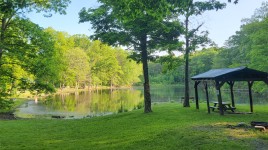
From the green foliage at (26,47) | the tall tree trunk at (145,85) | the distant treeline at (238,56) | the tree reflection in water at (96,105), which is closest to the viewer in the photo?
the green foliage at (26,47)

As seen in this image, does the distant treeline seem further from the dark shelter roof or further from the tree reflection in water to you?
the tree reflection in water

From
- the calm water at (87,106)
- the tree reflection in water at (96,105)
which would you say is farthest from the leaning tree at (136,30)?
the tree reflection in water at (96,105)

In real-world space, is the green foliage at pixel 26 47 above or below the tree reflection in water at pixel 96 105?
above

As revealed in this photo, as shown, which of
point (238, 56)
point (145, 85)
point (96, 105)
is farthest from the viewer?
point (238, 56)

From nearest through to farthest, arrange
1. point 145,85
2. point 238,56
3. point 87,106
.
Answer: point 145,85 < point 87,106 < point 238,56

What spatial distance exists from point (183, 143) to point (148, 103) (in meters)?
12.3

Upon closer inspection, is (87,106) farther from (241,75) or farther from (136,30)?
(241,75)

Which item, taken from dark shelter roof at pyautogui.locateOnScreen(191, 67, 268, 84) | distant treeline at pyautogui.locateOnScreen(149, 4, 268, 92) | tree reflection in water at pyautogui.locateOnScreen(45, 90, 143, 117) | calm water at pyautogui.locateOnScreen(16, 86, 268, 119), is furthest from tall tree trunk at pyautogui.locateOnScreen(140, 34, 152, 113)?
tree reflection in water at pyautogui.locateOnScreen(45, 90, 143, 117)

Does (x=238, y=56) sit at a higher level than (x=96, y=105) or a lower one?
higher

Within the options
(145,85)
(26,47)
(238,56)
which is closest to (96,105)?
(145,85)

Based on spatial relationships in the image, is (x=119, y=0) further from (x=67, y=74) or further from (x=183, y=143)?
(x=67, y=74)

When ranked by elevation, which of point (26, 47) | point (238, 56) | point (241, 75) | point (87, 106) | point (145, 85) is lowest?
point (87, 106)

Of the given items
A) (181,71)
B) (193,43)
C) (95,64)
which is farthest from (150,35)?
(181,71)

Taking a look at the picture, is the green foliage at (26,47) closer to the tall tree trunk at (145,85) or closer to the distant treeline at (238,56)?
the tall tree trunk at (145,85)
